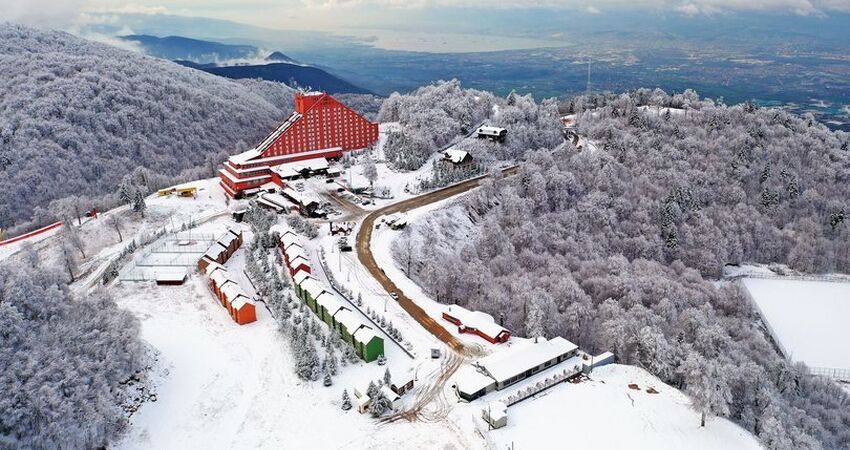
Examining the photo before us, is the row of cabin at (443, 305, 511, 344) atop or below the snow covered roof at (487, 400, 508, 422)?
below

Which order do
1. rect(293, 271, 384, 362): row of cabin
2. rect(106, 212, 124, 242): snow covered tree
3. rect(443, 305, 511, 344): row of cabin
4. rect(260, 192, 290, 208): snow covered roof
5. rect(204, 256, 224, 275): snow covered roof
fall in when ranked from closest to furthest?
1. rect(293, 271, 384, 362): row of cabin
2. rect(443, 305, 511, 344): row of cabin
3. rect(204, 256, 224, 275): snow covered roof
4. rect(106, 212, 124, 242): snow covered tree
5. rect(260, 192, 290, 208): snow covered roof

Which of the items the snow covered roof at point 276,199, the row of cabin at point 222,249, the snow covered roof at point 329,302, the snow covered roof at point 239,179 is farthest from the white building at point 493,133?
the snow covered roof at point 329,302

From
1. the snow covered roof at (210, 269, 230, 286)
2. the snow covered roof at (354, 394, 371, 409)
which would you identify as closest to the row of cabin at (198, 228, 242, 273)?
the snow covered roof at (210, 269, 230, 286)

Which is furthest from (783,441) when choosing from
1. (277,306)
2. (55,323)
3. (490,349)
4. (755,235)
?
(755,235)

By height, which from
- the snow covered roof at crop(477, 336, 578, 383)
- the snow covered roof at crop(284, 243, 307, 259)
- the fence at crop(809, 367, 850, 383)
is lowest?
the fence at crop(809, 367, 850, 383)

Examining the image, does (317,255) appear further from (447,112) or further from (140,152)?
(140,152)

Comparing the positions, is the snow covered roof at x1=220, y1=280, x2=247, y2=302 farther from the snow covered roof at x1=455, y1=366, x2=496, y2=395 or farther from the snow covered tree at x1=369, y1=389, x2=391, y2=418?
the snow covered roof at x1=455, y1=366, x2=496, y2=395
